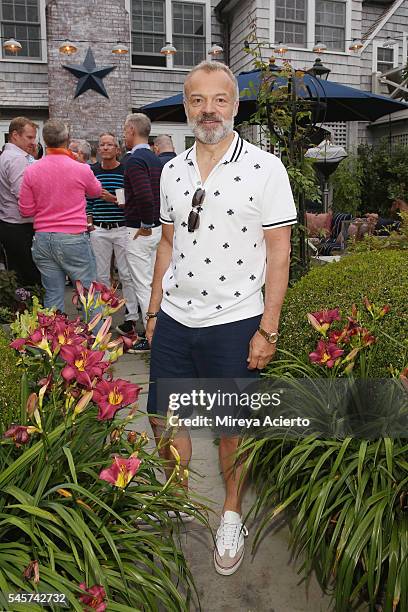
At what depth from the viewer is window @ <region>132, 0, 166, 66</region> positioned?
14.1 metres

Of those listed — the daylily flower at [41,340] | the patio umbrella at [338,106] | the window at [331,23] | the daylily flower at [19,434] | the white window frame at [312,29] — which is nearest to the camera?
the daylily flower at [19,434]

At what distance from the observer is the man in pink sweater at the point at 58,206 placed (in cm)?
473

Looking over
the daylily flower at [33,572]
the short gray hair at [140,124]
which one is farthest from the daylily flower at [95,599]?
the short gray hair at [140,124]

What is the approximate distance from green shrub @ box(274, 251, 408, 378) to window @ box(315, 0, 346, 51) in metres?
12.7

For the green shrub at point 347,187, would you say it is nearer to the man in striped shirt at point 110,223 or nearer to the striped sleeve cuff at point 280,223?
the man in striped shirt at point 110,223

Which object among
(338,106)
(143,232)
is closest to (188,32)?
(338,106)

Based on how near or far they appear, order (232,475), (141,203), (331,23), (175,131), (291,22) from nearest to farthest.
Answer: (232,475) < (141,203) < (291,22) < (175,131) < (331,23)

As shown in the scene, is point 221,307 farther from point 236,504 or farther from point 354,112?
point 354,112

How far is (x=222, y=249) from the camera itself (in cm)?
248

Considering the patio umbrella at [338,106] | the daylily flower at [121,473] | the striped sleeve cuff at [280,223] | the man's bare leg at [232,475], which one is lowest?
the man's bare leg at [232,475]

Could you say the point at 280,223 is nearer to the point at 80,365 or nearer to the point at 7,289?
the point at 80,365

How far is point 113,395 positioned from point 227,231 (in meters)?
0.85

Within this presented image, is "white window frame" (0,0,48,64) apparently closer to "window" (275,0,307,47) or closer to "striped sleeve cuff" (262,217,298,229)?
"window" (275,0,307,47)

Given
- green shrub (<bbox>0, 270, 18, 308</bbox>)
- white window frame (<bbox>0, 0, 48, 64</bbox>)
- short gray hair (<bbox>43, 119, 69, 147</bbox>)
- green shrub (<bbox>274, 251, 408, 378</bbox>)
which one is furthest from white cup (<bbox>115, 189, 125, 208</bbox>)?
white window frame (<bbox>0, 0, 48, 64</bbox>)
